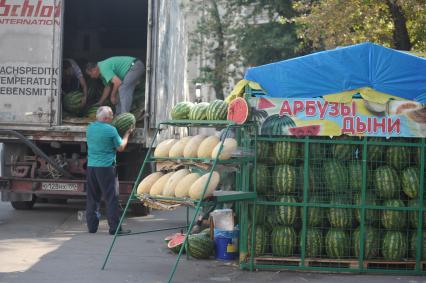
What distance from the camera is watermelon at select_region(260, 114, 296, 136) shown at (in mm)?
7586

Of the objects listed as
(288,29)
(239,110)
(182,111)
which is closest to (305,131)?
(239,110)

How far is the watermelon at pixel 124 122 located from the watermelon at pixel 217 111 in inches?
136

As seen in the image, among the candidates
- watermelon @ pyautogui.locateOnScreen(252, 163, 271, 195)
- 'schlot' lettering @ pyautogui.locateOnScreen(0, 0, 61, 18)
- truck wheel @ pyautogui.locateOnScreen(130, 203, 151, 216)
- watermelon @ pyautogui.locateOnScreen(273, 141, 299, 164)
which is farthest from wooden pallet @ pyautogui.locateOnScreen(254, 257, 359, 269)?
'schlot' lettering @ pyautogui.locateOnScreen(0, 0, 61, 18)

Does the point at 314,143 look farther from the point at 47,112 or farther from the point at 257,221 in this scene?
the point at 47,112

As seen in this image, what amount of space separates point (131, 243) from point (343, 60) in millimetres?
3905

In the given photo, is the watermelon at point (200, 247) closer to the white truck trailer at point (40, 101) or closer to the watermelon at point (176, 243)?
the watermelon at point (176, 243)

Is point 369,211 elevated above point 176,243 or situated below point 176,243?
above

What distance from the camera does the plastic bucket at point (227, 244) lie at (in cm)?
827

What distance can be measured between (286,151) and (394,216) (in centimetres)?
132

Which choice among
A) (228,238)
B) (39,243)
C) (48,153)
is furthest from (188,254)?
(48,153)

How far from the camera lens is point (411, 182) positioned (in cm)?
753

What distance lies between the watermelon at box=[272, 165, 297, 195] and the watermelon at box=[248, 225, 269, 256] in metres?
0.44

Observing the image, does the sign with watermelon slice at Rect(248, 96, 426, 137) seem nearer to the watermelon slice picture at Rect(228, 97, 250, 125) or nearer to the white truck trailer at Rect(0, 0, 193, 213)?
the watermelon slice picture at Rect(228, 97, 250, 125)

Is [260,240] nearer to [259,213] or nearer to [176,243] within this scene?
[259,213]
